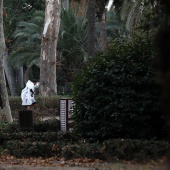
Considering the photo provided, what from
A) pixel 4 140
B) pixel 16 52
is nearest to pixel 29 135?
pixel 4 140

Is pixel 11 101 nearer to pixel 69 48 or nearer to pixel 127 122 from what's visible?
pixel 69 48

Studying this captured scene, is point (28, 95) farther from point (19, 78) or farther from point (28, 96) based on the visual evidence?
point (19, 78)

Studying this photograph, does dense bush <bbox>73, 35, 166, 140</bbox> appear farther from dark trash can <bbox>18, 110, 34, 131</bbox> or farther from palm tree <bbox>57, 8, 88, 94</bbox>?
palm tree <bbox>57, 8, 88, 94</bbox>

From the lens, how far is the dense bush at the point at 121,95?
473 inches

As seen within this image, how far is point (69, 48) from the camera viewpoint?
48.7m

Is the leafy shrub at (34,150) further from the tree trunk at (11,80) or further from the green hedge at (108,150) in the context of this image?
the tree trunk at (11,80)

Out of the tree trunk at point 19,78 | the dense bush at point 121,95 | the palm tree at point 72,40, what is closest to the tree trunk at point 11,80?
the tree trunk at point 19,78

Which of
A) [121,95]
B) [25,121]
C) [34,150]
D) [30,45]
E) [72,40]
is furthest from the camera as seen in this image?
[30,45]

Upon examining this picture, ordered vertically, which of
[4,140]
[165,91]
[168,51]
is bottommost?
[4,140]

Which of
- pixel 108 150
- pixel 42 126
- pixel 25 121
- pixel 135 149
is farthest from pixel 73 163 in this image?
pixel 42 126

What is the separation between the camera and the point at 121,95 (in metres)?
12.1

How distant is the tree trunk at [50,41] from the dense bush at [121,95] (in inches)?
651

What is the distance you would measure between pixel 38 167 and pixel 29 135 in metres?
4.63

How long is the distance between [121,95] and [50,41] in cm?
1825
